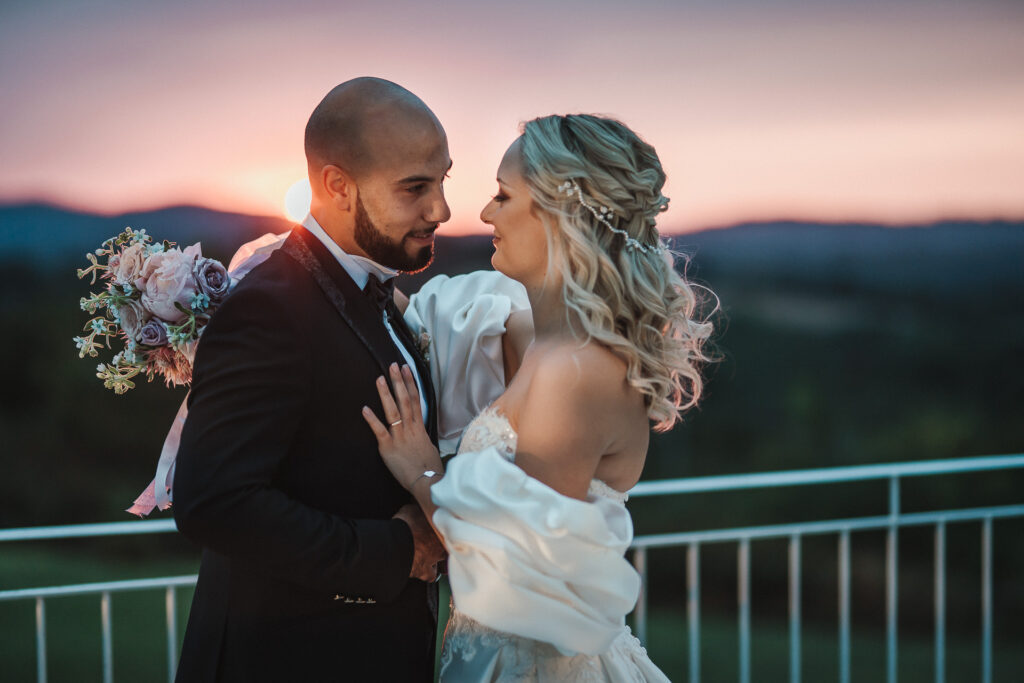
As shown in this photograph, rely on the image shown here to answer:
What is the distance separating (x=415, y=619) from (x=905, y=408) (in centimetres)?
1430

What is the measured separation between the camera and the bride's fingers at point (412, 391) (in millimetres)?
1893

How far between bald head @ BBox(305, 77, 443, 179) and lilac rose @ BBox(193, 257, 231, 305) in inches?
13.0

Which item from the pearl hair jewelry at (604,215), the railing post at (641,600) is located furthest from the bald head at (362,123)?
the railing post at (641,600)

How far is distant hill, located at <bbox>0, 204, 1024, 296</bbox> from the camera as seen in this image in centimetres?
888

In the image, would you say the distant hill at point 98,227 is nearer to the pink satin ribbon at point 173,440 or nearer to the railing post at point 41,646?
the railing post at point 41,646

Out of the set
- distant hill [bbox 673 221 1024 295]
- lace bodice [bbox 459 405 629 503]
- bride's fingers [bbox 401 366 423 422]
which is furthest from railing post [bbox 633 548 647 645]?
distant hill [bbox 673 221 1024 295]

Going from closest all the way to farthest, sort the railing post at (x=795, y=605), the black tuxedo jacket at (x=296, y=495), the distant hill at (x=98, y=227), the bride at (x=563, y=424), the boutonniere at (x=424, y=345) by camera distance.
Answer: the black tuxedo jacket at (x=296, y=495), the bride at (x=563, y=424), the boutonniere at (x=424, y=345), the railing post at (x=795, y=605), the distant hill at (x=98, y=227)

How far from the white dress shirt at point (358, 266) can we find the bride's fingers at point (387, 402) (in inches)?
4.9

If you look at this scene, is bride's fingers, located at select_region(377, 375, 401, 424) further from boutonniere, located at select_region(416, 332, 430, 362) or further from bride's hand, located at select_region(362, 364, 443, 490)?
boutonniere, located at select_region(416, 332, 430, 362)

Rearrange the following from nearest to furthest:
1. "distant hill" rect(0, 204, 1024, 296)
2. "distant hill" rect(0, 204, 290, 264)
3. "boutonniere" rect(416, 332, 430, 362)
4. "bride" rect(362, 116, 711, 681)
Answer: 1. "bride" rect(362, 116, 711, 681)
2. "boutonniere" rect(416, 332, 430, 362)
3. "distant hill" rect(0, 204, 290, 264)
4. "distant hill" rect(0, 204, 1024, 296)

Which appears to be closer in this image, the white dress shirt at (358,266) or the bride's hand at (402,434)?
the bride's hand at (402,434)

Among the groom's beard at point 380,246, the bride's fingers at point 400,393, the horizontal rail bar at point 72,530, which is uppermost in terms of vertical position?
the groom's beard at point 380,246

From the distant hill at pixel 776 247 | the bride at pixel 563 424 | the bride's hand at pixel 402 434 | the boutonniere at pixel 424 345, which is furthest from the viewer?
the distant hill at pixel 776 247

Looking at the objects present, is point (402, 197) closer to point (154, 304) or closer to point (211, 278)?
point (211, 278)
